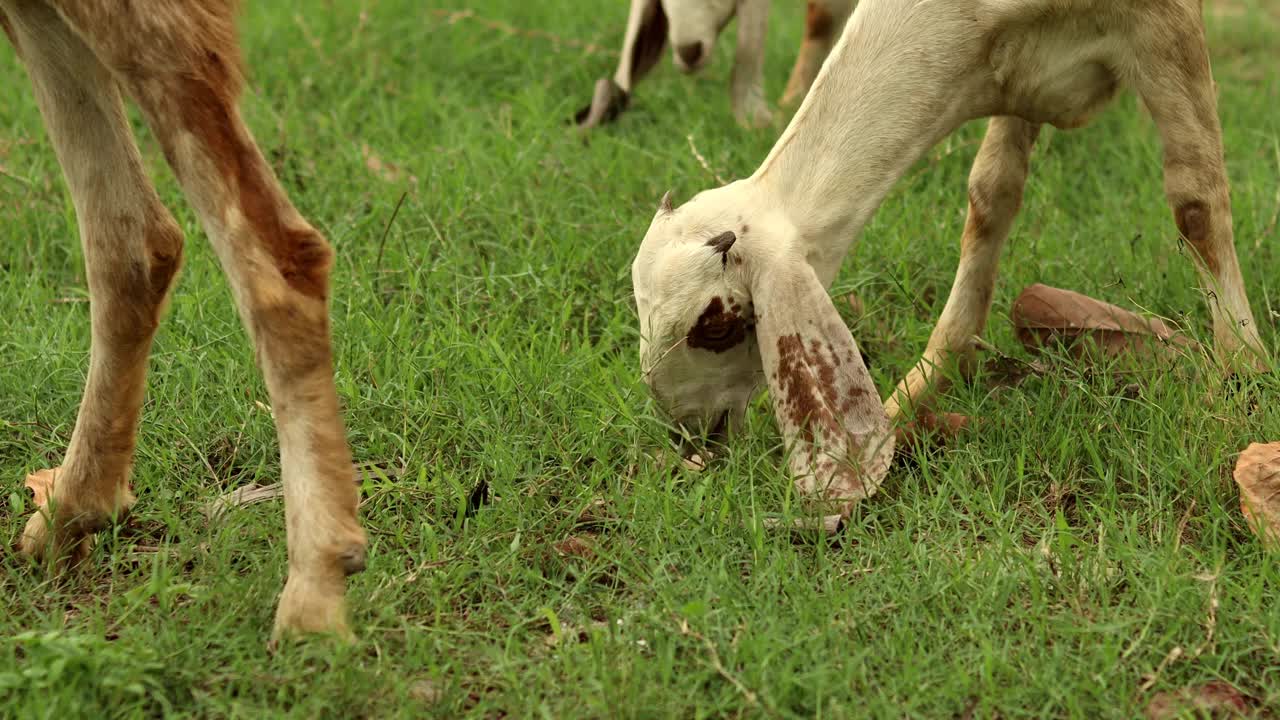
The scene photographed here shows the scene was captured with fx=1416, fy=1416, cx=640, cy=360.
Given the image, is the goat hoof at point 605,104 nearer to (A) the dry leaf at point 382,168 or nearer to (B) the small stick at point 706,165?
(B) the small stick at point 706,165

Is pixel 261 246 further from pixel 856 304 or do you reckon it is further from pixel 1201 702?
pixel 856 304

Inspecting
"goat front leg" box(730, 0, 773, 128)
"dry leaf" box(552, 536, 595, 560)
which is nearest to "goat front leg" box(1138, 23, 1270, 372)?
"dry leaf" box(552, 536, 595, 560)

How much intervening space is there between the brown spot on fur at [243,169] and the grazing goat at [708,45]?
9.00ft

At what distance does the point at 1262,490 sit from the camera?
294 centimetres

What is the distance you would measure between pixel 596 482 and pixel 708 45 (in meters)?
2.40

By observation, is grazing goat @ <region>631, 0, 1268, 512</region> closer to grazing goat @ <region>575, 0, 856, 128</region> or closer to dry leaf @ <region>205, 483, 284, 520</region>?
dry leaf @ <region>205, 483, 284, 520</region>

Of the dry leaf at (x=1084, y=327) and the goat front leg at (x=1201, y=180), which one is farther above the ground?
the goat front leg at (x=1201, y=180)

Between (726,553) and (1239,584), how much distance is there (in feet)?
3.36

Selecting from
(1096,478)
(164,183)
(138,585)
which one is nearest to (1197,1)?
(1096,478)

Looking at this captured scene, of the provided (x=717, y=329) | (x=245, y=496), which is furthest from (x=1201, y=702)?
(x=245, y=496)

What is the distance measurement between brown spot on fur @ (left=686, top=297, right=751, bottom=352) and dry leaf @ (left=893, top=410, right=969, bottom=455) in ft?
1.65

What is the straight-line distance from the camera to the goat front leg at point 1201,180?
334 cm

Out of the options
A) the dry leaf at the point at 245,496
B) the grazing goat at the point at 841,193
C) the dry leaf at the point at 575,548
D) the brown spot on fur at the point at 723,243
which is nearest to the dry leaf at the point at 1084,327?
the grazing goat at the point at 841,193

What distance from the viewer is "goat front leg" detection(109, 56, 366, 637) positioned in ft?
8.34
